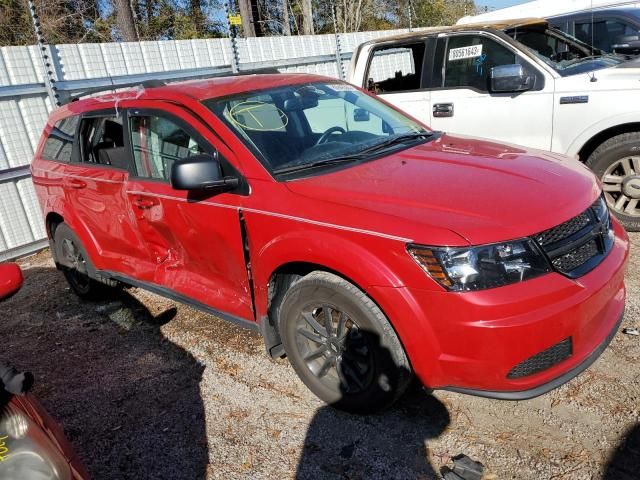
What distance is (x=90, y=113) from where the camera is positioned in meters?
4.26

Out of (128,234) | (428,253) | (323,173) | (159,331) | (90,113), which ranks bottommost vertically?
(159,331)

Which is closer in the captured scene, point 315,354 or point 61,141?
point 315,354

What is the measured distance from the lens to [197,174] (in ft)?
9.39

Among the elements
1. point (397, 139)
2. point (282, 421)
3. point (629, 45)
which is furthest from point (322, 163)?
point (629, 45)

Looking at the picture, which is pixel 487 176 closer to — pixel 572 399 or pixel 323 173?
pixel 323 173

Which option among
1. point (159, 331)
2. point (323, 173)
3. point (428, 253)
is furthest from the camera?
point (159, 331)

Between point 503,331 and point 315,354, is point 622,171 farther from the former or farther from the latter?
point 315,354

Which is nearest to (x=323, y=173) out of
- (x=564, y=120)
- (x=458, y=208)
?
(x=458, y=208)

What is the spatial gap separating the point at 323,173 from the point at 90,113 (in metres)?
2.33

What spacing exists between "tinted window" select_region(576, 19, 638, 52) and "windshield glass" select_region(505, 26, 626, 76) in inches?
37.7

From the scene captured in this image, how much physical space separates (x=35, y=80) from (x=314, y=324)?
573 cm

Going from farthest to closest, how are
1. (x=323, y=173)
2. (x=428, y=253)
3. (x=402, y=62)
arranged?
(x=402, y=62)
(x=323, y=173)
(x=428, y=253)

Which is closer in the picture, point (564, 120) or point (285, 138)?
point (285, 138)

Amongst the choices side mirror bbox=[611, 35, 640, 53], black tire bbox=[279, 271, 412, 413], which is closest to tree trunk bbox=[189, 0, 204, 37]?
side mirror bbox=[611, 35, 640, 53]
